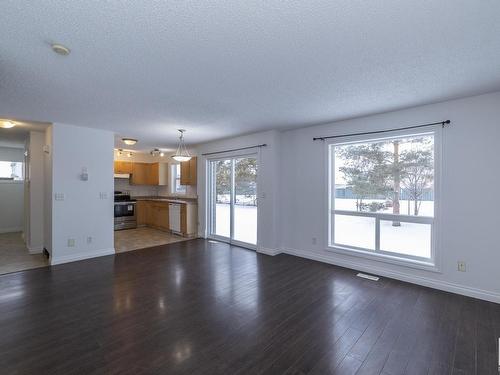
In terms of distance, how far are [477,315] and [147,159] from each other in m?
8.84

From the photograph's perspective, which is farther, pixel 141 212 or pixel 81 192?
pixel 141 212

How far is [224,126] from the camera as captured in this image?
4570 mm

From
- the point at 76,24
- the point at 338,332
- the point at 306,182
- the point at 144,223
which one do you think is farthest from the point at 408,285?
the point at 144,223

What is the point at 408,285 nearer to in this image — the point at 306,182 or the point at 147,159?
the point at 306,182

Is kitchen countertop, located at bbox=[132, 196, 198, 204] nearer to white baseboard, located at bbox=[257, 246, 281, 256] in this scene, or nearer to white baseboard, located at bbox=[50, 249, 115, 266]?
white baseboard, located at bbox=[50, 249, 115, 266]

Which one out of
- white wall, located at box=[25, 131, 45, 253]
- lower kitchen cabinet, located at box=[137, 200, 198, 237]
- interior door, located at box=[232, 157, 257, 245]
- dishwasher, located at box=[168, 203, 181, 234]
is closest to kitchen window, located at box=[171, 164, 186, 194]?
lower kitchen cabinet, located at box=[137, 200, 198, 237]

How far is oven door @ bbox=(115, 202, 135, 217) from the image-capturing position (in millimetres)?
7375

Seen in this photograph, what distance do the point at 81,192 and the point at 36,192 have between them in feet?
4.25

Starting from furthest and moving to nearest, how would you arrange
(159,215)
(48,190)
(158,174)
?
(158,174) → (159,215) → (48,190)

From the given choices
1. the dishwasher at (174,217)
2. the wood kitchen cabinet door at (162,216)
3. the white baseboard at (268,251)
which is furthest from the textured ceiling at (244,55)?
the wood kitchen cabinet door at (162,216)

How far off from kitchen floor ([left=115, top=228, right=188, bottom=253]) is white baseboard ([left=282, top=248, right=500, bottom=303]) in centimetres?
340

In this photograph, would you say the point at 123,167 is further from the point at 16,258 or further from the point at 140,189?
the point at 16,258

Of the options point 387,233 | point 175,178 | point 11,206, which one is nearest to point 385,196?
point 387,233

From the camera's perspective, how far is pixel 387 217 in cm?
382
